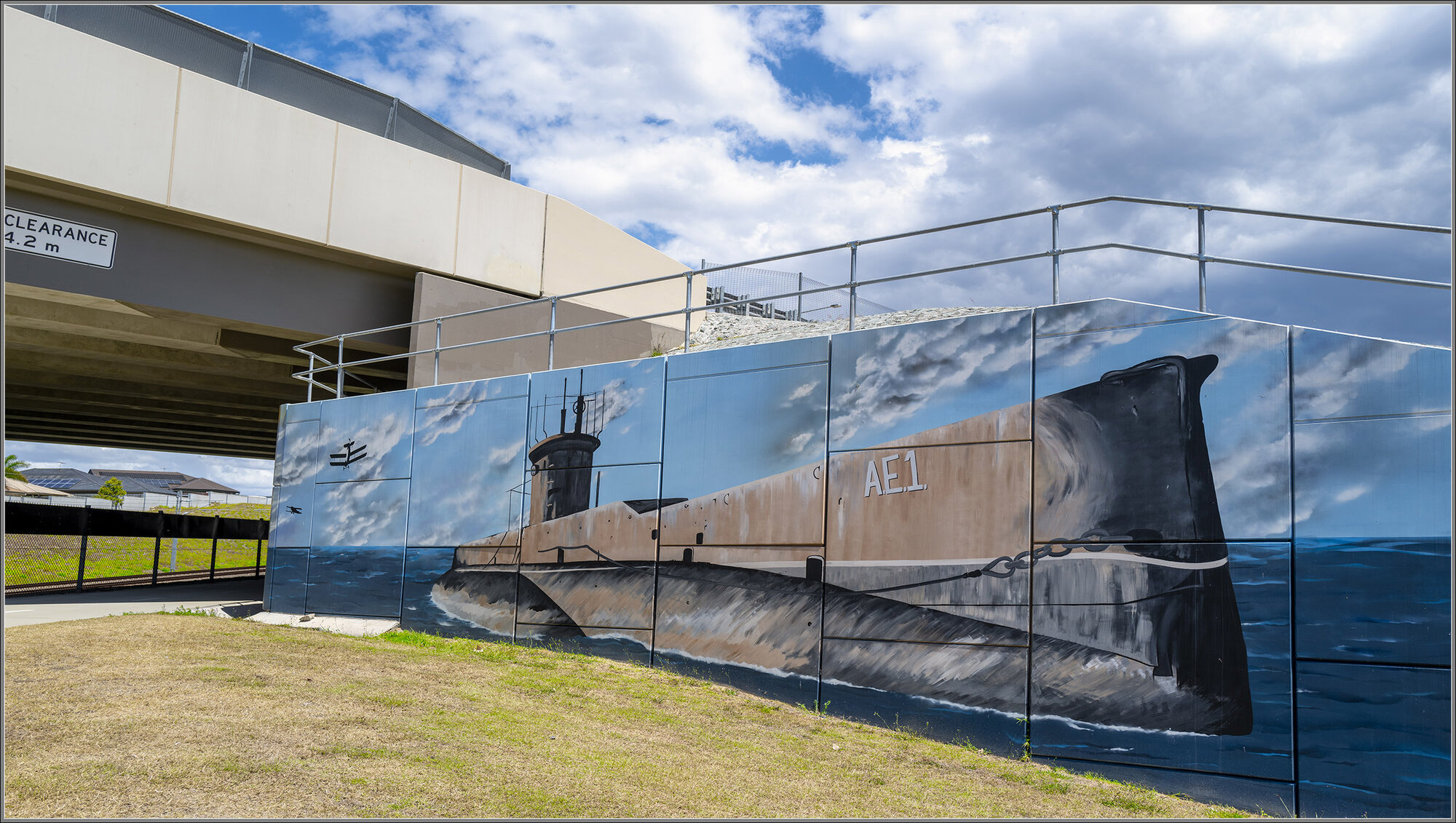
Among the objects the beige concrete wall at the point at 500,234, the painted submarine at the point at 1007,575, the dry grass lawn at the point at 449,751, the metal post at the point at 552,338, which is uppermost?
the beige concrete wall at the point at 500,234

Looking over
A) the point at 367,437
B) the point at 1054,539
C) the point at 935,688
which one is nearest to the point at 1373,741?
the point at 1054,539

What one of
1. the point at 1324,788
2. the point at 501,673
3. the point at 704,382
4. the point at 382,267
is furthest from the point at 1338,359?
the point at 382,267

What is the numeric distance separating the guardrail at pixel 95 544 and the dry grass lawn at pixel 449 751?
15.4 meters

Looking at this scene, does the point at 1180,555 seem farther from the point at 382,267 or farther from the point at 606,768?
the point at 382,267

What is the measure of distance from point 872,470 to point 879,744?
9.50 ft

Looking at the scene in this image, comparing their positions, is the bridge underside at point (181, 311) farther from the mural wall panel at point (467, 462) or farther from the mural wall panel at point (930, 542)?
the mural wall panel at point (930, 542)

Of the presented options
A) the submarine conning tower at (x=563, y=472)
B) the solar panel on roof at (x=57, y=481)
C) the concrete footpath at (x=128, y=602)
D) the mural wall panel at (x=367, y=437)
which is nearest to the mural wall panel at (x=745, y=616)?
the submarine conning tower at (x=563, y=472)

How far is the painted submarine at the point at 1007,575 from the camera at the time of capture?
28.2ft

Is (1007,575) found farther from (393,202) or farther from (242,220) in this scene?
(242,220)

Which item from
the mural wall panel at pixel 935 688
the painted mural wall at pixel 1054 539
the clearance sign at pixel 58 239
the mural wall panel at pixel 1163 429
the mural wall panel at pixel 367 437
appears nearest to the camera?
the painted mural wall at pixel 1054 539

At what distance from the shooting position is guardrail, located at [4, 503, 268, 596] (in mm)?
25281

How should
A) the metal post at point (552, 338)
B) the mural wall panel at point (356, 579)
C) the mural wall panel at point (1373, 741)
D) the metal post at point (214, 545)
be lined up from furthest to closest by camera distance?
the metal post at point (214, 545) < the mural wall panel at point (356, 579) < the metal post at point (552, 338) < the mural wall panel at point (1373, 741)

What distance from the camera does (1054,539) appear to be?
9336 millimetres

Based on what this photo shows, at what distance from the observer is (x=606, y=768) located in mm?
7715
